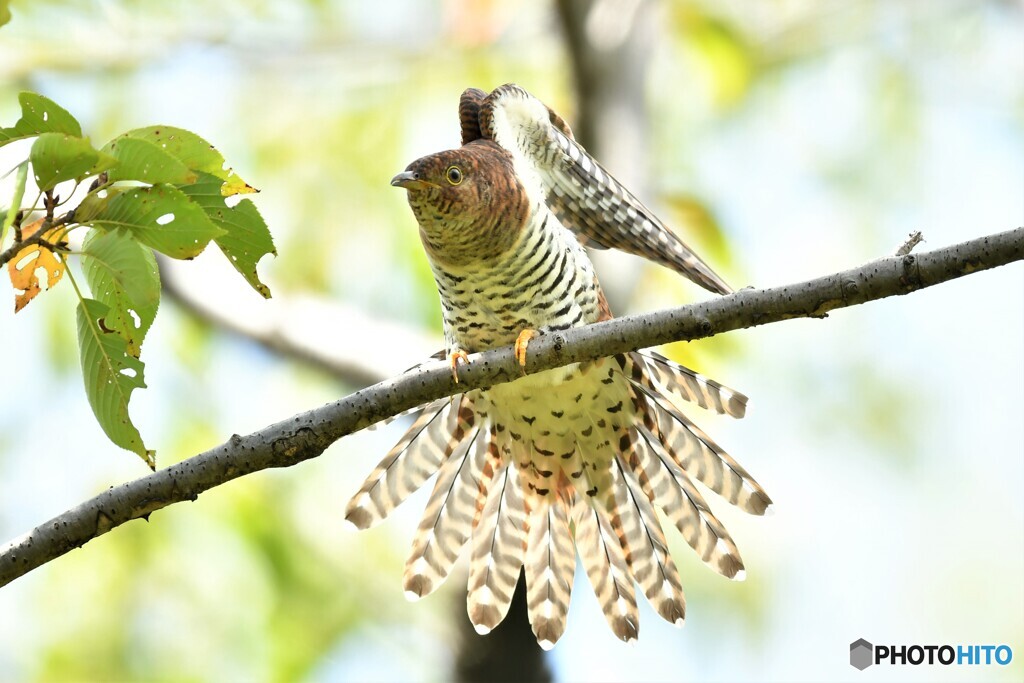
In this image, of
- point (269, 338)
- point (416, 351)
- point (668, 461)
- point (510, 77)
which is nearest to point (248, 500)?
point (269, 338)

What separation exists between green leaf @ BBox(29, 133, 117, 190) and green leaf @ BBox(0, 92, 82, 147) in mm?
35

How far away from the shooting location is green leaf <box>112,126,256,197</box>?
4.92 ft

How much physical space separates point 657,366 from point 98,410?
5.72ft

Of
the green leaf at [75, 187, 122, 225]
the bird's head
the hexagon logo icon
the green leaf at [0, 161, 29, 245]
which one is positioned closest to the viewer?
the green leaf at [0, 161, 29, 245]

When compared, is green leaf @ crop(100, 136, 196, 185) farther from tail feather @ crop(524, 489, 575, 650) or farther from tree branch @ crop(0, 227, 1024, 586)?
tail feather @ crop(524, 489, 575, 650)

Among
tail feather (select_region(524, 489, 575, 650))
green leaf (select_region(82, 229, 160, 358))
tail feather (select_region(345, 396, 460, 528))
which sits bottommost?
tail feather (select_region(524, 489, 575, 650))

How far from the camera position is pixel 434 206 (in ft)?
9.12

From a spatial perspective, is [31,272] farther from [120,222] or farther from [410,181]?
[410,181]

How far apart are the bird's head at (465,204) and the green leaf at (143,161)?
1346 mm

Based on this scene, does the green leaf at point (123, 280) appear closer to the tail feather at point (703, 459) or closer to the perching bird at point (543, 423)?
the perching bird at point (543, 423)

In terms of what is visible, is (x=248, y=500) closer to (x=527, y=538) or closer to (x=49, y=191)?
(x=527, y=538)

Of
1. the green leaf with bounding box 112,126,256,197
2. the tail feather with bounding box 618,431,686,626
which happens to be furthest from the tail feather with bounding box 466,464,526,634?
the green leaf with bounding box 112,126,256,197

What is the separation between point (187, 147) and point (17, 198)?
0.31 metres

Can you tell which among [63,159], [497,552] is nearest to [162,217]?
[63,159]
